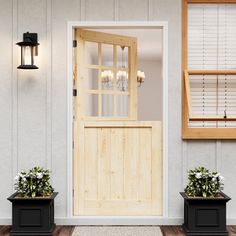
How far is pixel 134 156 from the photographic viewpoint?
4.07m

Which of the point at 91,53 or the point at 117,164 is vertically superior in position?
the point at 91,53

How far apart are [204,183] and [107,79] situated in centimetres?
162

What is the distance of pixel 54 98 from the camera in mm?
4008

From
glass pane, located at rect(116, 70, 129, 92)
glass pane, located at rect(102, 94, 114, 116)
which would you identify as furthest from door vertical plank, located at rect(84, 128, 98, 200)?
glass pane, located at rect(116, 70, 129, 92)

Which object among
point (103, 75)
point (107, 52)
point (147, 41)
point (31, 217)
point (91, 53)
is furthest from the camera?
point (147, 41)

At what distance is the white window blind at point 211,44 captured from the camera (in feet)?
13.2

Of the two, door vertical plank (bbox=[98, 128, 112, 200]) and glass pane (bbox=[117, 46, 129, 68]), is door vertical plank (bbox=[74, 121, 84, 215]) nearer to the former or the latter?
door vertical plank (bbox=[98, 128, 112, 200])

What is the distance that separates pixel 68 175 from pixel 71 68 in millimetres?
1103

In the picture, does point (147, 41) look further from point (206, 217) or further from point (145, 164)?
point (206, 217)

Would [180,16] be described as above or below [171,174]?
above

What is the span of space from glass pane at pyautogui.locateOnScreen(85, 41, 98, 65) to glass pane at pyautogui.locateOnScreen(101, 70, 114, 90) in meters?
0.17

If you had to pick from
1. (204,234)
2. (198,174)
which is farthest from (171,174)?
(204,234)

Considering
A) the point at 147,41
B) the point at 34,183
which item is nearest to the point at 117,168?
the point at 34,183

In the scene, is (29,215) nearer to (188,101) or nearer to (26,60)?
(26,60)
